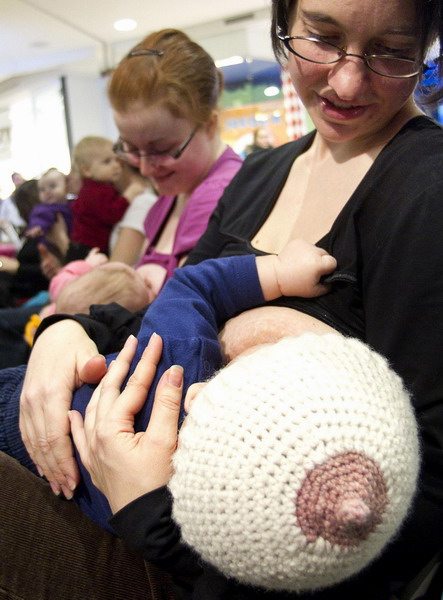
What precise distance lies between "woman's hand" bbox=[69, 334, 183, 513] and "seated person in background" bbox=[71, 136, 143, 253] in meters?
2.34

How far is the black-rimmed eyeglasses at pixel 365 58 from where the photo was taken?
1017mm

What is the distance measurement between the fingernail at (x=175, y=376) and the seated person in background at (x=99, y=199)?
7.99 feet

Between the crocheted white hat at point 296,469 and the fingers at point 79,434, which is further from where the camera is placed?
the fingers at point 79,434

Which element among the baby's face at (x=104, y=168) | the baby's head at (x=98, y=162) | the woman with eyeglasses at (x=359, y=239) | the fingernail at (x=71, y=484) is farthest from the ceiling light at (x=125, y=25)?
the fingernail at (x=71, y=484)

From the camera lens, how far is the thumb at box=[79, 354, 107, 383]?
1074mm

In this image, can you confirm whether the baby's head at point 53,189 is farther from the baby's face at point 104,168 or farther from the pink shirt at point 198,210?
the pink shirt at point 198,210

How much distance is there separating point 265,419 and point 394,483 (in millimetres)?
192

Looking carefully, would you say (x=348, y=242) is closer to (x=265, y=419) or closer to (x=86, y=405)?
(x=265, y=419)

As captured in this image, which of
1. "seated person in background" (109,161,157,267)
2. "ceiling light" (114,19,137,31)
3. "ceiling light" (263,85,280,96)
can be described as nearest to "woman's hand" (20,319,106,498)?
"seated person in background" (109,161,157,267)

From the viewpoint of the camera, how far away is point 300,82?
1.17 meters

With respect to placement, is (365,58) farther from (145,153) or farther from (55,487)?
(145,153)

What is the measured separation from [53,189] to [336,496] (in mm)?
4224

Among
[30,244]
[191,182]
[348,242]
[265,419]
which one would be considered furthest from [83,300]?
[30,244]

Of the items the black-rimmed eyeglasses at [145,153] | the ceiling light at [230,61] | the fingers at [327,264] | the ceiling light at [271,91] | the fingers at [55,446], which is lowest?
the fingers at [55,446]
